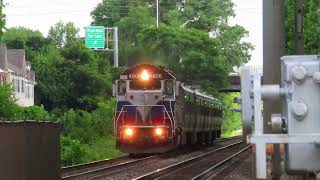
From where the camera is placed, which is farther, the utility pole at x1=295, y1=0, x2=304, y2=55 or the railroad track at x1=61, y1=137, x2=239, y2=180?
the railroad track at x1=61, y1=137, x2=239, y2=180

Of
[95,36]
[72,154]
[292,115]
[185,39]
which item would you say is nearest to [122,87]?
[72,154]

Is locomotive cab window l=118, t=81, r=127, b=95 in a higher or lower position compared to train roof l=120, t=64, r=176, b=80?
lower

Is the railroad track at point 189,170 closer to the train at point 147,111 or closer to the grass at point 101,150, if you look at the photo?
the train at point 147,111

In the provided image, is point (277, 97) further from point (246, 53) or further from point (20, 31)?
point (20, 31)

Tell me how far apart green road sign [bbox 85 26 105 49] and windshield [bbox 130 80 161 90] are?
29.1 meters

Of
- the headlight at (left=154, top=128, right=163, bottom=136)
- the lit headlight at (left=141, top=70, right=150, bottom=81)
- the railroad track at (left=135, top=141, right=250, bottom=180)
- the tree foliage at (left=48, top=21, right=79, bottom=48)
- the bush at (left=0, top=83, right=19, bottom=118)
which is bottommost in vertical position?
the railroad track at (left=135, top=141, right=250, bottom=180)

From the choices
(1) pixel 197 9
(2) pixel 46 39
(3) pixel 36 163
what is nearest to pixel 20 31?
(2) pixel 46 39

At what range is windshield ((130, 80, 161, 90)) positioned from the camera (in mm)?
25328

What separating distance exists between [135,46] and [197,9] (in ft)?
127

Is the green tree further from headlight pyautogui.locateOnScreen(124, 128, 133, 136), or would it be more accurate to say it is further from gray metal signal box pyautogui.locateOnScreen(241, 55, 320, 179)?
gray metal signal box pyautogui.locateOnScreen(241, 55, 320, 179)

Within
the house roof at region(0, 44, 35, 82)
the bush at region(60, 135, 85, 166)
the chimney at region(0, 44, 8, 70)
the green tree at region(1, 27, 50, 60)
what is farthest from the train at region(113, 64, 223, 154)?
the green tree at region(1, 27, 50, 60)

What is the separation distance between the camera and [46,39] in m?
106

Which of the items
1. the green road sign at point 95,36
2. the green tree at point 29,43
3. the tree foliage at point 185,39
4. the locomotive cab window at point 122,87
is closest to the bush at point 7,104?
the locomotive cab window at point 122,87

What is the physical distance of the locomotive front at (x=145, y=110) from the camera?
969 inches
